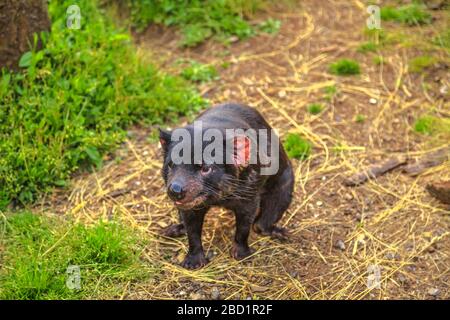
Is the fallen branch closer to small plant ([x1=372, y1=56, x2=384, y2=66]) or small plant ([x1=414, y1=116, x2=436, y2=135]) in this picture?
small plant ([x1=414, y1=116, x2=436, y2=135])

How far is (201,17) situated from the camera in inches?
268

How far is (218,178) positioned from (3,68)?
2324mm

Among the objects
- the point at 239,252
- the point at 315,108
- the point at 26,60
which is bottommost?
the point at 239,252

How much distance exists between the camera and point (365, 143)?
546 centimetres

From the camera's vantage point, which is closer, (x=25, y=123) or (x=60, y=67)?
(x=25, y=123)

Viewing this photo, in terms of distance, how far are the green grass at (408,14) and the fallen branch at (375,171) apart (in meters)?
1.99

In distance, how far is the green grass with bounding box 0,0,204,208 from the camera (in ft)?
16.2

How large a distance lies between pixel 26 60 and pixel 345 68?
2.86m

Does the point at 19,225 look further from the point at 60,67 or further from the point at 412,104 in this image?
the point at 412,104

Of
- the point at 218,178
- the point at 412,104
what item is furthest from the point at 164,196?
the point at 412,104

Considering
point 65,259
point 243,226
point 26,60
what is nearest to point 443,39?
point 243,226

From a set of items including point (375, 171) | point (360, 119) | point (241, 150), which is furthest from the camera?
point (360, 119)

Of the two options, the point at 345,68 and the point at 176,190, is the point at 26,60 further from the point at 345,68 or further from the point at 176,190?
the point at 345,68

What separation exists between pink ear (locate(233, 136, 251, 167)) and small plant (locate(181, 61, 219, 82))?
96.7 inches
